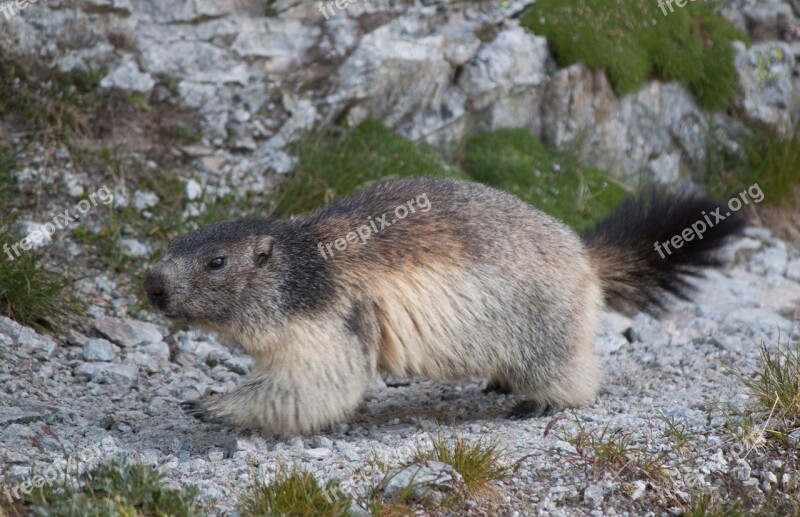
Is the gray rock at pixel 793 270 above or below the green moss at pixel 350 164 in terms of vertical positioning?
below

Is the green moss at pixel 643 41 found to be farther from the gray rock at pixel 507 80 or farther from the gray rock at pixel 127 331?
the gray rock at pixel 127 331

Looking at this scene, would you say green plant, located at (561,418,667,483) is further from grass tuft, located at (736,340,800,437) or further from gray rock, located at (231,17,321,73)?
gray rock, located at (231,17,321,73)

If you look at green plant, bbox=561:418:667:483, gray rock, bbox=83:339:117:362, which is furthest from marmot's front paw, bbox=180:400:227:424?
green plant, bbox=561:418:667:483

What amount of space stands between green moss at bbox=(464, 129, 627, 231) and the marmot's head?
212 inches

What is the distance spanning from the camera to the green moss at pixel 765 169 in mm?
12812

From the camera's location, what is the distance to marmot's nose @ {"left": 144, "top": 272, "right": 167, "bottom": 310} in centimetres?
675

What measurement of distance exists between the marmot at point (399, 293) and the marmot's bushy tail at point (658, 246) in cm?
2

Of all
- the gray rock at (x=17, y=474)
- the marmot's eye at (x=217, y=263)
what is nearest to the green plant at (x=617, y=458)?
the marmot's eye at (x=217, y=263)

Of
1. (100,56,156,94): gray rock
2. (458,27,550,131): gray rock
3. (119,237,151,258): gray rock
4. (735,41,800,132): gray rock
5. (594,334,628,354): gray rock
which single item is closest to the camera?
(594,334,628,354): gray rock

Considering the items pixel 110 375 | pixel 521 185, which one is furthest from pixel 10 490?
pixel 521 185

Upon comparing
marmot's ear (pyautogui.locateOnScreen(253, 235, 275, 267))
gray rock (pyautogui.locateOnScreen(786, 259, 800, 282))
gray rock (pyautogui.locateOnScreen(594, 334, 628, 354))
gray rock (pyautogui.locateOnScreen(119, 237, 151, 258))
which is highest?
gray rock (pyautogui.locateOnScreen(119, 237, 151, 258))

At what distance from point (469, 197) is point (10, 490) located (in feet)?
13.5

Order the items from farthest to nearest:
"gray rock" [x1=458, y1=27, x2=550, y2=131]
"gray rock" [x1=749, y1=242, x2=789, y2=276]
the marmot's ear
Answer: "gray rock" [x1=458, y1=27, x2=550, y2=131] < "gray rock" [x1=749, y1=242, x2=789, y2=276] < the marmot's ear

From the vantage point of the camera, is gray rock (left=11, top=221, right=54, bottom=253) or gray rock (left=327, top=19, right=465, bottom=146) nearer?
gray rock (left=11, top=221, right=54, bottom=253)
